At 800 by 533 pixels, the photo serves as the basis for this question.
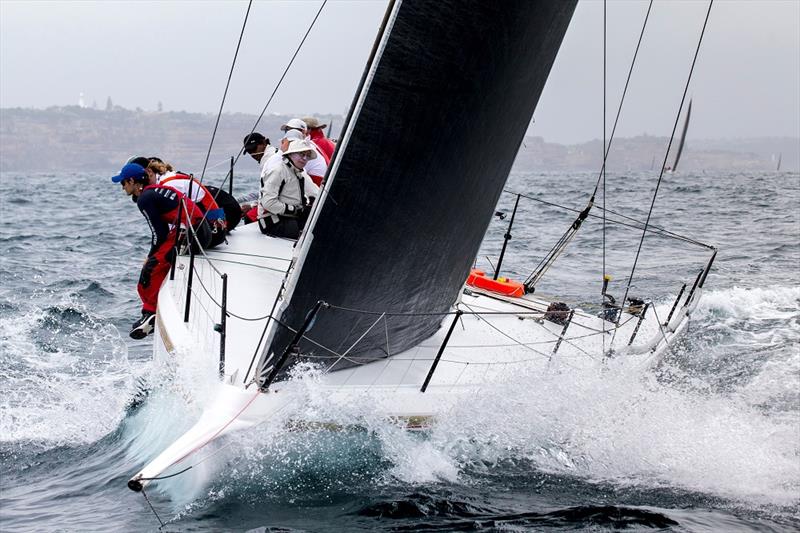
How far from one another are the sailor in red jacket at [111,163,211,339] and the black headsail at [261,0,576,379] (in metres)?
2.01

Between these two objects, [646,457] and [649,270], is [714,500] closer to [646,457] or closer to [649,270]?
[646,457]

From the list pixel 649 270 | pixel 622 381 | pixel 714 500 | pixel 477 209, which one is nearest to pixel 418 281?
pixel 477 209

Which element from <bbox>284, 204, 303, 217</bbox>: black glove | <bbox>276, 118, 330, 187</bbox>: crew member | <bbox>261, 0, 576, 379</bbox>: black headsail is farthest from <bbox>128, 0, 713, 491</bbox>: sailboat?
<bbox>276, 118, 330, 187</bbox>: crew member

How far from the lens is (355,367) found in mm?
4457

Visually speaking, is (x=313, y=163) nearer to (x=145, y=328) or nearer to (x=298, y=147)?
(x=298, y=147)

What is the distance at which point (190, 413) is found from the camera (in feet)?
13.3

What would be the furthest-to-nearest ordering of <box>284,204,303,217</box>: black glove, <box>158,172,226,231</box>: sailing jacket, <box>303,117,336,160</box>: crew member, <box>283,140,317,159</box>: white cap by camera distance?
<box>303,117,336,160</box>: crew member < <box>284,204,303,217</box>: black glove < <box>283,140,317,159</box>: white cap < <box>158,172,226,231</box>: sailing jacket

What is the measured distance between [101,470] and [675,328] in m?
3.52

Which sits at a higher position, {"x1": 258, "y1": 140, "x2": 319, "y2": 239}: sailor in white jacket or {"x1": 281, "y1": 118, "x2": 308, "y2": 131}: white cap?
{"x1": 281, "y1": 118, "x2": 308, "y2": 131}: white cap

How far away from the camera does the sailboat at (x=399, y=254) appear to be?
356 centimetres

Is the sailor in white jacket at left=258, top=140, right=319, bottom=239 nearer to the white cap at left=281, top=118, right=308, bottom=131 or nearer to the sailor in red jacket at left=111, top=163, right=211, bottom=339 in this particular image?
the white cap at left=281, top=118, right=308, bottom=131

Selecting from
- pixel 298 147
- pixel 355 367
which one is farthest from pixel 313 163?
pixel 355 367

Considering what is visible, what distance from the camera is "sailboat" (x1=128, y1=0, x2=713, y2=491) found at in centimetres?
356

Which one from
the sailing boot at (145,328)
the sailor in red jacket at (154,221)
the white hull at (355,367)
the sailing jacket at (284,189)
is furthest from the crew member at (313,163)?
the sailing boot at (145,328)
